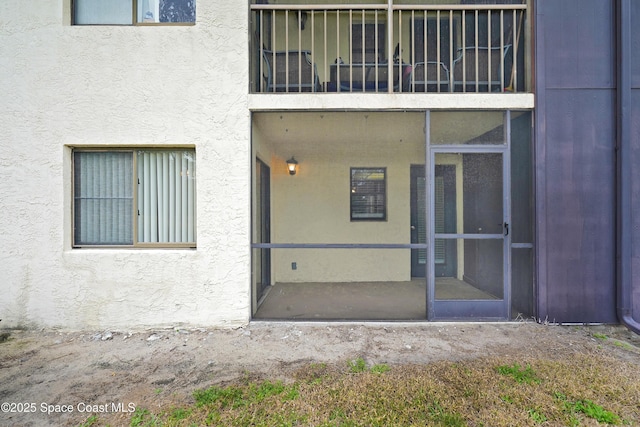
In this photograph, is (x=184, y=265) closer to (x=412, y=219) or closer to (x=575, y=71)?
(x=412, y=219)

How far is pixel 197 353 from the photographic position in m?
3.13

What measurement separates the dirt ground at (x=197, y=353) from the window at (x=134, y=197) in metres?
1.15

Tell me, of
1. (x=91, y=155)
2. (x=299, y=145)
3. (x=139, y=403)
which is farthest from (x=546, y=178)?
(x=91, y=155)

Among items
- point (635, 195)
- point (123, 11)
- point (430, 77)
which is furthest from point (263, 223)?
point (635, 195)

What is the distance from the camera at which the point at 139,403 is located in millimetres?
2336

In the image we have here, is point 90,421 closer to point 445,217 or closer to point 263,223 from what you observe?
point 263,223

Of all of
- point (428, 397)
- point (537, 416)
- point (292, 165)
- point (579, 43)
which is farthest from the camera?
point (292, 165)

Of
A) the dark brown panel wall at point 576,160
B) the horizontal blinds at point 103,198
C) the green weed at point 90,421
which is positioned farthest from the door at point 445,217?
the horizontal blinds at point 103,198

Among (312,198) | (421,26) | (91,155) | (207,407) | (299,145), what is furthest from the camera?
(312,198)

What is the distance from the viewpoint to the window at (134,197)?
375 cm

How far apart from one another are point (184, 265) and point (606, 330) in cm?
493

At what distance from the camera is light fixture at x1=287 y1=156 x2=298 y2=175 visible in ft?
18.4

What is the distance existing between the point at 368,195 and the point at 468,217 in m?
2.34

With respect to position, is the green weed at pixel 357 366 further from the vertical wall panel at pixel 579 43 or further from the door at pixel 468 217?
the vertical wall panel at pixel 579 43
